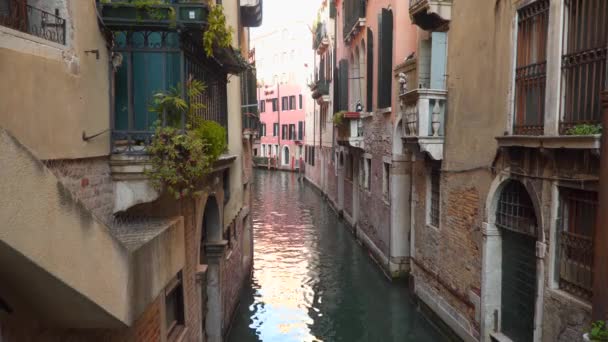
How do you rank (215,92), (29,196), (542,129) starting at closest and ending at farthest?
(29,196) < (542,129) < (215,92)

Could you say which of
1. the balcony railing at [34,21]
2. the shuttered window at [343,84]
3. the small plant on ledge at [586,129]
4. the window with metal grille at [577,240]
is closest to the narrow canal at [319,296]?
the window with metal grille at [577,240]

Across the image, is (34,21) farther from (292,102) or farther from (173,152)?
(292,102)

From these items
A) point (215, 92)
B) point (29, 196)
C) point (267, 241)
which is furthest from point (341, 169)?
point (29, 196)

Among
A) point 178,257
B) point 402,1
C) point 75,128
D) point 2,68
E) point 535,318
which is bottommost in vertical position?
point 535,318

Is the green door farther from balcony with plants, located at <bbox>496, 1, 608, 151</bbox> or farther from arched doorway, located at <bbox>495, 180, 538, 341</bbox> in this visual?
balcony with plants, located at <bbox>496, 1, 608, 151</bbox>

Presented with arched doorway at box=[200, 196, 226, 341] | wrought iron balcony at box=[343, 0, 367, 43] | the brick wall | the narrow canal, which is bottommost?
the narrow canal

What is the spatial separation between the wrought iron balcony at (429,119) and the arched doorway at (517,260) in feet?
6.42

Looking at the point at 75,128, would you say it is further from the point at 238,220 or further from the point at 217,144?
the point at 238,220

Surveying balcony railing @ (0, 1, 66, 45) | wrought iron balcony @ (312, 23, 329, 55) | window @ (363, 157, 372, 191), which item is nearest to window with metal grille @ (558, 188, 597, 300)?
balcony railing @ (0, 1, 66, 45)

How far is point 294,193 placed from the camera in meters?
30.1

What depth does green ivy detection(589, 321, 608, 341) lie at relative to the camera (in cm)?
420

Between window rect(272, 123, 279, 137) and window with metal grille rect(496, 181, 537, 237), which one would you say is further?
window rect(272, 123, 279, 137)

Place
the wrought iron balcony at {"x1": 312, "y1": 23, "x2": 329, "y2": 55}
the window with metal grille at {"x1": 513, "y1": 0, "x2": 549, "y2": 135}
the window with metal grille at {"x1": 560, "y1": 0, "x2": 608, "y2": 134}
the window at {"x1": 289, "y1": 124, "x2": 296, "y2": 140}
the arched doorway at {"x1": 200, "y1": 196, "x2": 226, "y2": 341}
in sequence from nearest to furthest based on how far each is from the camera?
the window with metal grille at {"x1": 560, "y1": 0, "x2": 608, "y2": 134}
the window with metal grille at {"x1": 513, "y1": 0, "x2": 549, "y2": 135}
the arched doorway at {"x1": 200, "y1": 196, "x2": 226, "y2": 341}
the wrought iron balcony at {"x1": 312, "y1": 23, "x2": 329, "y2": 55}
the window at {"x1": 289, "y1": 124, "x2": 296, "y2": 140}

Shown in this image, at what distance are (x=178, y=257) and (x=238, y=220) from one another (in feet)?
24.5
